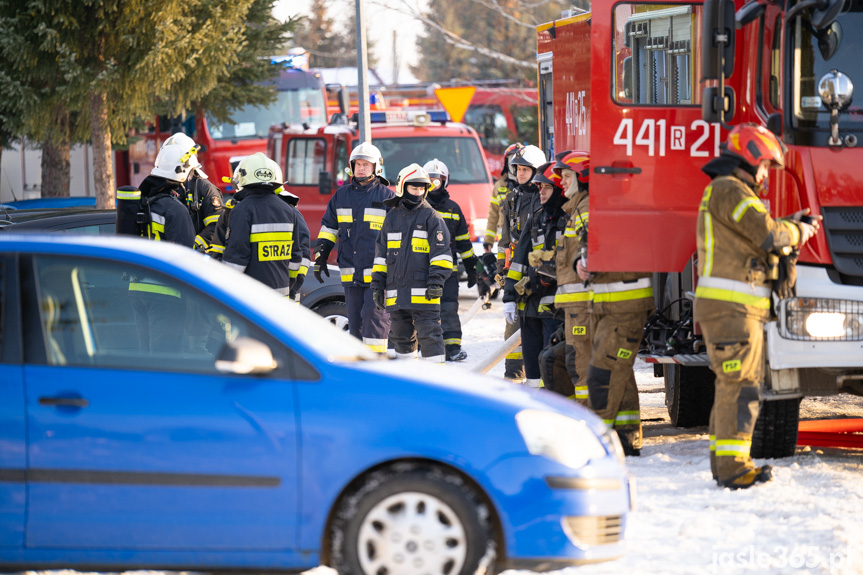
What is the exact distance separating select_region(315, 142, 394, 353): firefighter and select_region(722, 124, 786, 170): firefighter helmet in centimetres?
399

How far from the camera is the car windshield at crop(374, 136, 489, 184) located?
15305mm

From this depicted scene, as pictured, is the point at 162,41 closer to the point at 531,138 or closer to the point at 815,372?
the point at 815,372

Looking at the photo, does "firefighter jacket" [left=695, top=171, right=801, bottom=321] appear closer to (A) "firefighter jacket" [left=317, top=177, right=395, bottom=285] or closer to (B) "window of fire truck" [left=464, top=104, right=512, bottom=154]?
(A) "firefighter jacket" [left=317, top=177, right=395, bottom=285]

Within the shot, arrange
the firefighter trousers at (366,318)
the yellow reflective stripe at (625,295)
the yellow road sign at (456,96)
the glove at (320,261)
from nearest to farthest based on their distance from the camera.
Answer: the yellow reflective stripe at (625,295) < the firefighter trousers at (366,318) < the glove at (320,261) < the yellow road sign at (456,96)

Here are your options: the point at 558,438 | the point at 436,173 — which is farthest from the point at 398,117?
the point at 558,438

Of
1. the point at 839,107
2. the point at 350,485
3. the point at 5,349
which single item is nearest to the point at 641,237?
the point at 839,107

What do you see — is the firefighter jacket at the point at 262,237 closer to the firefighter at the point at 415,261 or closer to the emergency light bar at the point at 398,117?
the firefighter at the point at 415,261

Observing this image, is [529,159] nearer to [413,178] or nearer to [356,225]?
[413,178]

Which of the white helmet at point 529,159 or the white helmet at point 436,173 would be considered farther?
the white helmet at point 436,173

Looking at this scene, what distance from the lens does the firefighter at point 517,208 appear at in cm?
894

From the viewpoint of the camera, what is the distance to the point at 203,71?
1594 cm

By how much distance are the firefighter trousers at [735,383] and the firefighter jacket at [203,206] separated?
4.09 m

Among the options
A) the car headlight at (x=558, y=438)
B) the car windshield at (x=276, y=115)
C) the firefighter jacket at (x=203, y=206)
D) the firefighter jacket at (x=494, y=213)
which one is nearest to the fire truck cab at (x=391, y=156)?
the firefighter jacket at (x=494, y=213)

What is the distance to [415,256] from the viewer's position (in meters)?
8.77
